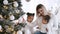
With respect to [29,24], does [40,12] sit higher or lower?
higher

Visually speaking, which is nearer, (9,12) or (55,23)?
(9,12)

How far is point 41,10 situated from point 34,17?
11cm

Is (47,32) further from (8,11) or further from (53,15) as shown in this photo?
(8,11)

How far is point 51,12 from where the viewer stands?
162 cm

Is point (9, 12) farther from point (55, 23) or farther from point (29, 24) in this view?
point (55, 23)

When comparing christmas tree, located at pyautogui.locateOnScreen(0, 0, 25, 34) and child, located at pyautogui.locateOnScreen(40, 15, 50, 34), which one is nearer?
christmas tree, located at pyautogui.locateOnScreen(0, 0, 25, 34)

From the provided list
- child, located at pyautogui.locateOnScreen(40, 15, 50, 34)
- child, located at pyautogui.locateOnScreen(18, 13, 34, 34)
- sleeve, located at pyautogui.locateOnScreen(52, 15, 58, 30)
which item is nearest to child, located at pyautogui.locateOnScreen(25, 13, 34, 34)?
child, located at pyautogui.locateOnScreen(18, 13, 34, 34)

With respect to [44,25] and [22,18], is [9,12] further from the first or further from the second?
[44,25]

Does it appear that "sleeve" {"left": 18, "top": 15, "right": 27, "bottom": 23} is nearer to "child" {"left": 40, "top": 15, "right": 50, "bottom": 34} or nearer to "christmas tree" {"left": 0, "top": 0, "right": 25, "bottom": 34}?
"christmas tree" {"left": 0, "top": 0, "right": 25, "bottom": 34}

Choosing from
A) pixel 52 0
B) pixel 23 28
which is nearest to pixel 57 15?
pixel 52 0

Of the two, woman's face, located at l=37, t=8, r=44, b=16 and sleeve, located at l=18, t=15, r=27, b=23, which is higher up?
woman's face, located at l=37, t=8, r=44, b=16

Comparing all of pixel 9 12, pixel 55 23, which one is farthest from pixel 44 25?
pixel 9 12

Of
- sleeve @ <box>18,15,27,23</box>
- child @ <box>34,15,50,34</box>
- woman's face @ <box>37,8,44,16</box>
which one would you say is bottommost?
child @ <box>34,15,50,34</box>

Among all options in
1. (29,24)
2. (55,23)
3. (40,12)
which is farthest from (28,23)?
(55,23)
